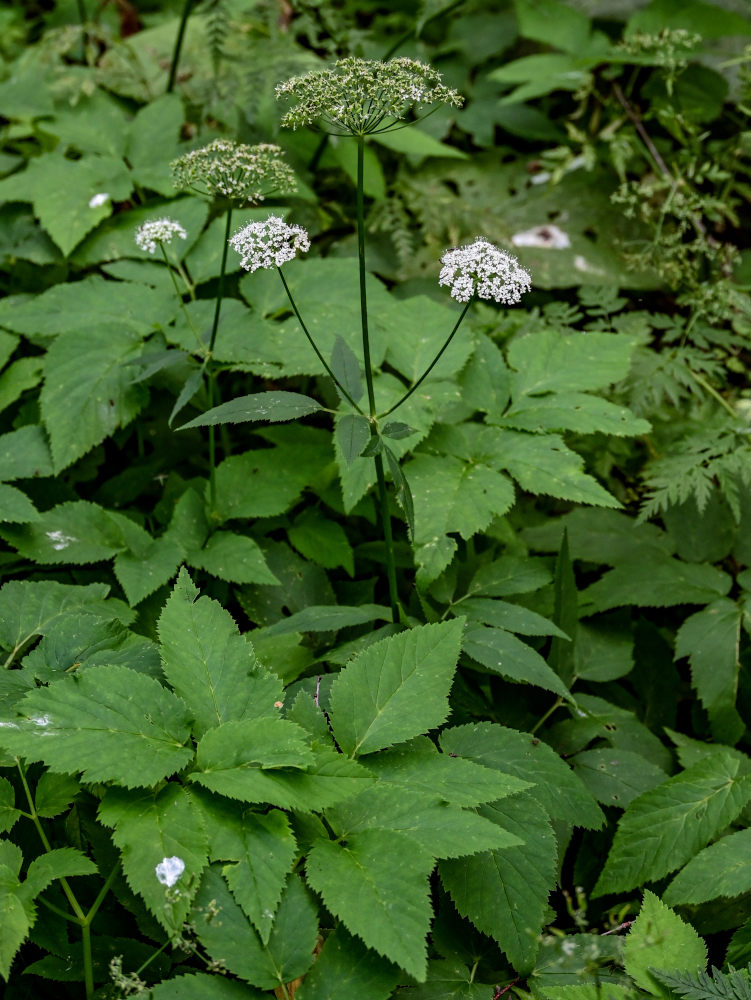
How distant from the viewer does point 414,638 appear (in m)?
1.85

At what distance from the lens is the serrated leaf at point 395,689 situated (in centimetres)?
173

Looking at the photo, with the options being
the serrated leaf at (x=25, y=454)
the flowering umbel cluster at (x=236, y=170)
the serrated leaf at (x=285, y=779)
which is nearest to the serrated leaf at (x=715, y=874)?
the serrated leaf at (x=285, y=779)

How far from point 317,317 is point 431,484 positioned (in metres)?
0.72

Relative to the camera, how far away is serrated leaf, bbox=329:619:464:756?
1729mm

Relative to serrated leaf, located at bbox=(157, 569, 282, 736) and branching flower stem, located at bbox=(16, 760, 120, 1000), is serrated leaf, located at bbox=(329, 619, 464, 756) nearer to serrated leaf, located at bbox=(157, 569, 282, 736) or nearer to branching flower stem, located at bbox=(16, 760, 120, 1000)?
serrated leaf, located at bbox=(157, 569, 282, 736)

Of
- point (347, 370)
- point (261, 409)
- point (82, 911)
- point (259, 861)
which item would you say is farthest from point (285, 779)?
point (347, 370)

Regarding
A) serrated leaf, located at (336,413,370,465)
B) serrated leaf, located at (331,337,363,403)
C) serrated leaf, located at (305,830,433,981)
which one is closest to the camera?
serrated leaf, located at (305,830,433,981)

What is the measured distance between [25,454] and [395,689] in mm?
1360

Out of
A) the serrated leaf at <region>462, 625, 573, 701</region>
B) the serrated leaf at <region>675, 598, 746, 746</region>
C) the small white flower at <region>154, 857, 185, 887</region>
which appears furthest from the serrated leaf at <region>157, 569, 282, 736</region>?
the serrated leaf at <region>675, 598, 746, 746</region>

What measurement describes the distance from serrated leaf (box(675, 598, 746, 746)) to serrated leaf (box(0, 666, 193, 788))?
145 cm

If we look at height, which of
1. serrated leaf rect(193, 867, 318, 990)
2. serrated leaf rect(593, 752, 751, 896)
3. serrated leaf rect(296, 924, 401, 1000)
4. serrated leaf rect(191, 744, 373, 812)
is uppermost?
serrated leaf rect(191, 744, 373, 812)

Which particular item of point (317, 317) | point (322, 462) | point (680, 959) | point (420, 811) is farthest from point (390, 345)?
point (680, 959)

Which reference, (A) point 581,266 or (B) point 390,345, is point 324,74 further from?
(A) point 581,266

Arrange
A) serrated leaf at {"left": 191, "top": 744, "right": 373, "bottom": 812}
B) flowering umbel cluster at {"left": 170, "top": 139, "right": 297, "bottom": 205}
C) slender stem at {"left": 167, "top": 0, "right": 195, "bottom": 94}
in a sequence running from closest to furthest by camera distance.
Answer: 1. serrated leaf at {"left": 191, "top": 744, "right": 373, "bottom": 812}
2. flowering umbel cluster at {"left": 170, "top": 139, "right": 297, "bottom": 205}
3. slender stem at {"left": 167, "top": 0, "right": 195, "bottom": 94}
